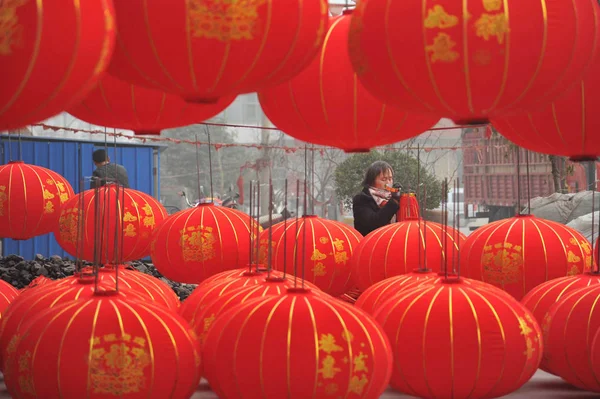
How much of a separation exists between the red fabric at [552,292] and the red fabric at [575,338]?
9cm

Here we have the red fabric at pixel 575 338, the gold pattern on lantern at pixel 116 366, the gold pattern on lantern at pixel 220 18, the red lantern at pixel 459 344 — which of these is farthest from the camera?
the red fabric at pixel 575 338

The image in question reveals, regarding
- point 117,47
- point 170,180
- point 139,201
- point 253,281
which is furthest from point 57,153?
point 170,180

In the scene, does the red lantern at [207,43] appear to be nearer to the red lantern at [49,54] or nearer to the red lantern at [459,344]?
the red lantern at [49,54]

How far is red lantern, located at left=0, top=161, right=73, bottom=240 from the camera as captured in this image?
439cm

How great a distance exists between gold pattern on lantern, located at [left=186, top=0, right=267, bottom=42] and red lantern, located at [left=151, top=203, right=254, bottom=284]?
1.80 m

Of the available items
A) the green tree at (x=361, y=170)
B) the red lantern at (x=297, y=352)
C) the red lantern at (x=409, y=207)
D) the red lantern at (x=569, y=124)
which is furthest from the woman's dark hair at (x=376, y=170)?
the green tree at (x=361, y=170)

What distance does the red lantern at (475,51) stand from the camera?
6.75ft

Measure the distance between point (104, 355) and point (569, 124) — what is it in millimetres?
1468

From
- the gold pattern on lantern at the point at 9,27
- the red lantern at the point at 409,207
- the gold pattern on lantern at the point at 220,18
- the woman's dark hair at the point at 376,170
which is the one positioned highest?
the gold pattern on lantern at the point at 220,18

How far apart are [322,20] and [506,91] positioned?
464mm

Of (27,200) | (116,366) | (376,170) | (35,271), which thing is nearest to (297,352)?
(116,366)

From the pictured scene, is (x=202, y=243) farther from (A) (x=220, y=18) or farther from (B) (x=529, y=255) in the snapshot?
(A) (x=220, y=18)

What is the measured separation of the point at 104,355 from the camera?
2021mm

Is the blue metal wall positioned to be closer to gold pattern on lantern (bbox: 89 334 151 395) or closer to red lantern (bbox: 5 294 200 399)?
red lantern (bbox: 5 294 200 399)
